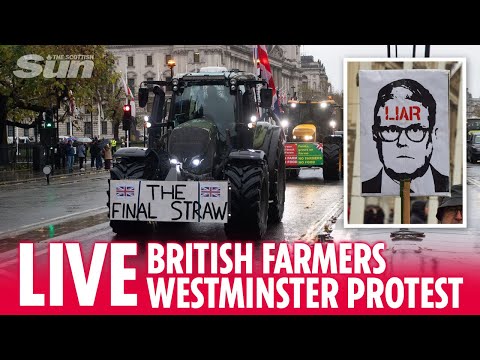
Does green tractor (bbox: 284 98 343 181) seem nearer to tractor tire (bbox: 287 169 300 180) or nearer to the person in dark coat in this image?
tractor tire (bbox: 287 169 300 180)

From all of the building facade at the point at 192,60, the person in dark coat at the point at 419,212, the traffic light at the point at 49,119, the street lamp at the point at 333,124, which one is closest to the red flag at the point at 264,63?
the building facade at the point at 192,60

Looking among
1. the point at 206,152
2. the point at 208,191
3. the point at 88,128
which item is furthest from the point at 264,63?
the point at 88,128

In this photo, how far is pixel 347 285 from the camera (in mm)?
8727

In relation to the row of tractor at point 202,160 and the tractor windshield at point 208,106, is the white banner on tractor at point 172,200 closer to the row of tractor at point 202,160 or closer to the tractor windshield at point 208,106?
the row of tractor at point 202,160

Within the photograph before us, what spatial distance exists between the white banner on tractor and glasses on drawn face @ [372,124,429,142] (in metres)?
2.14

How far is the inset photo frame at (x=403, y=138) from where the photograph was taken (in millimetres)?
9930

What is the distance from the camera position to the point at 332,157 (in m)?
24.7

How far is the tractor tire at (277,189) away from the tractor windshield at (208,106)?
1.61 meters

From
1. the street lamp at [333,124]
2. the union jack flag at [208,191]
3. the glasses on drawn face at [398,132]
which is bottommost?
the union jack flag at [208,191]

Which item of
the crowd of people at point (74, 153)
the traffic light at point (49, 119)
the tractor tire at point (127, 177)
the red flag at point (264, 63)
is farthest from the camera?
the crowd of people at point (74, 153)

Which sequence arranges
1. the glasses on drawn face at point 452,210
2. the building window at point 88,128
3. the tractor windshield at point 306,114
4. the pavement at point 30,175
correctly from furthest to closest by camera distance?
1. the building window at point 88,128
2. the pavement at point 30,175
3. the tractor windshield at point 306,114
4. the glasses on drawn face at point 452,210

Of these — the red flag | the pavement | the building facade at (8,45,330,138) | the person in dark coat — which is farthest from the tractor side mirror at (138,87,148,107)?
the pavement

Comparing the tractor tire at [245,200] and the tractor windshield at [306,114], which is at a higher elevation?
the tractor windshield at [306,114]
